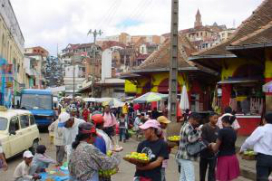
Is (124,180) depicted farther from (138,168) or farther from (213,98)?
(213,98)

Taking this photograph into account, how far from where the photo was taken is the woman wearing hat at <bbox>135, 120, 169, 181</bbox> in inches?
209

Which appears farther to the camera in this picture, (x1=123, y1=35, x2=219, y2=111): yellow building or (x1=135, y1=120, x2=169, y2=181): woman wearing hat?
(x1=123, y1=35, x2=219, y2=111): yellow building

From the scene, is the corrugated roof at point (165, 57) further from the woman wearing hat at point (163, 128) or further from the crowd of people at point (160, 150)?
the woman wearing hat at point (163, 128)

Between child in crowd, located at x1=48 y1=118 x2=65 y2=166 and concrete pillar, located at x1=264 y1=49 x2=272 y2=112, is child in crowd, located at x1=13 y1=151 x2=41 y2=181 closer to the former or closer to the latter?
child in crowd, located at x1=48 y1=118 x2=65 y2=166

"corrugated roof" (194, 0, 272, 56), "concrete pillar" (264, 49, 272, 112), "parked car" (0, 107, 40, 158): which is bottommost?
"parked car" (0, 107, 40, 158)

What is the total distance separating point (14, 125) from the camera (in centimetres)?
1276


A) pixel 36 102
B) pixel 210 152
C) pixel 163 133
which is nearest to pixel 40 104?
pixel 36 102

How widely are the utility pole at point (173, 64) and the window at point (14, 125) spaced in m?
6.31

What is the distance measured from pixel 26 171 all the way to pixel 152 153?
366 centimetres

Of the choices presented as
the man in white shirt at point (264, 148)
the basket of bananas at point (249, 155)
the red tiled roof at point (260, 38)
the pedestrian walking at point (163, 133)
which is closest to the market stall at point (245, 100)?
the red tiled roof at point (260, 38)

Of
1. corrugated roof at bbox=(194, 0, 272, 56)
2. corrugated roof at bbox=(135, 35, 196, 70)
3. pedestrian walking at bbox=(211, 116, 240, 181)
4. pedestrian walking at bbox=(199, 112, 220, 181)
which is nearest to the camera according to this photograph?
pedestrian walking at bbox=(211, 116, 240, 181)

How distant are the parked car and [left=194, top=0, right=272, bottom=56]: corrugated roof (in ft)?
28.9

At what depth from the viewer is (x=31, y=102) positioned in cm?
2453

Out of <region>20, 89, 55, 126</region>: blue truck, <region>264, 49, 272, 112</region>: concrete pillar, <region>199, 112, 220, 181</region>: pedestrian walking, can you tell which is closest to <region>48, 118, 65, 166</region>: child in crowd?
<region>199, 112, 220, 181</region>: pedestrian walking
